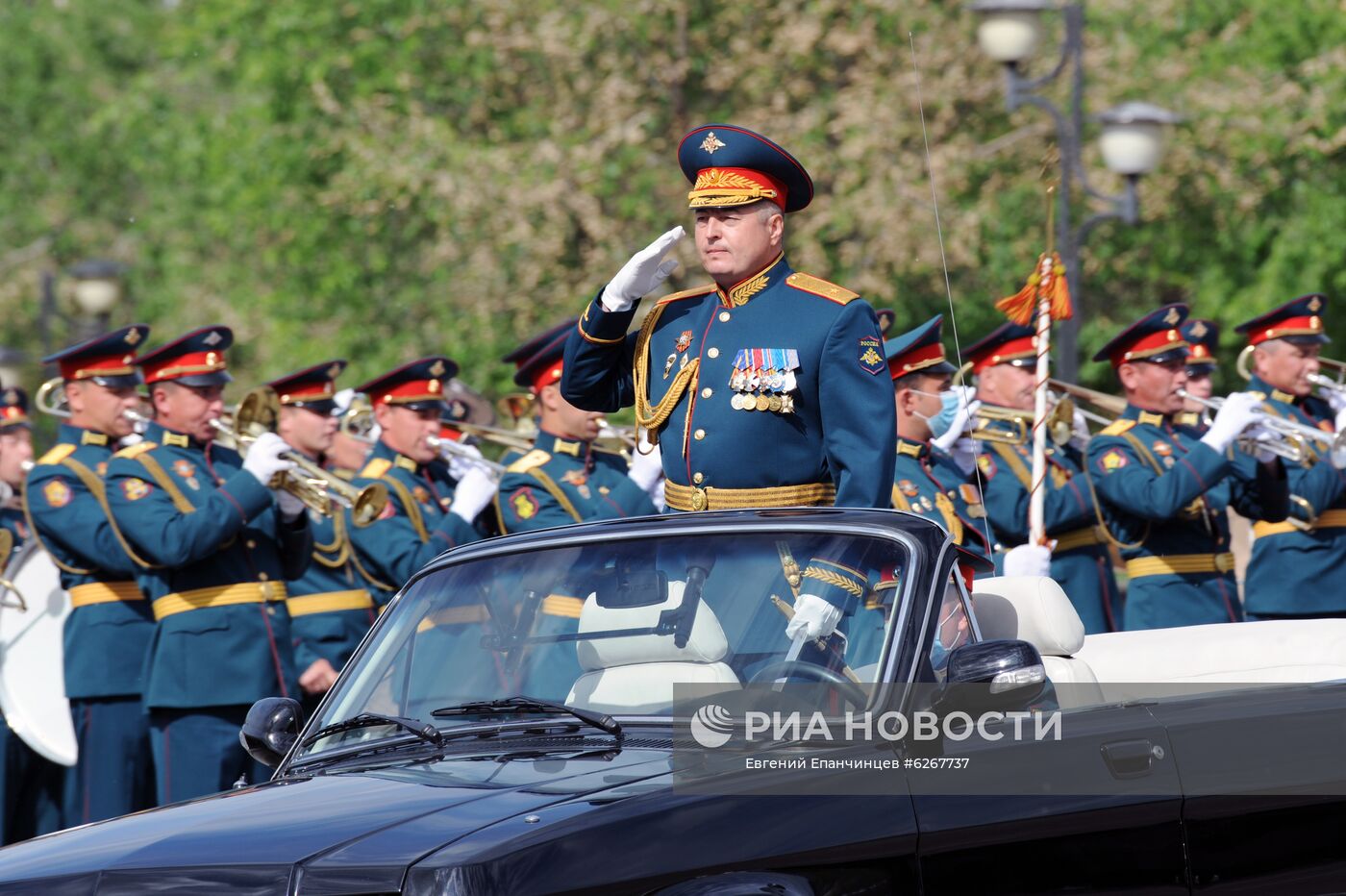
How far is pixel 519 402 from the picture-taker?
44.1 feet

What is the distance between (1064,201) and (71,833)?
11.6m

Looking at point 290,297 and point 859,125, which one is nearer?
point 859,125

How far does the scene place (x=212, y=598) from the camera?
8.95 meters

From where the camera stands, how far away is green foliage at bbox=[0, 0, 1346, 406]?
2052cm

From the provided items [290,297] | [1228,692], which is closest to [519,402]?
[1228,692]

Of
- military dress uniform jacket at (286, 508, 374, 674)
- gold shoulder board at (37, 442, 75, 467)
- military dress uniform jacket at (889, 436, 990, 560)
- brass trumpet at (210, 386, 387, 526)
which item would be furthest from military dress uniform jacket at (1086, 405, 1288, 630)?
gold shoulder board at (37, 442, 75, 467)

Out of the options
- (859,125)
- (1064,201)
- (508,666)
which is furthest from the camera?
(859,125)

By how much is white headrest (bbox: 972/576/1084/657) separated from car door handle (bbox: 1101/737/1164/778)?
3.18 ft

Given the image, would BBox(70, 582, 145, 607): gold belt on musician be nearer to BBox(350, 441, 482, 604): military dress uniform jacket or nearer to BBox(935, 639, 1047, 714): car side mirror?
BBox(350, 441, 482, 604): military dress uniform jacket

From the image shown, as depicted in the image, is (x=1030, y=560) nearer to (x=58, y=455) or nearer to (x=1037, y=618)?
(x=1037, y=618)

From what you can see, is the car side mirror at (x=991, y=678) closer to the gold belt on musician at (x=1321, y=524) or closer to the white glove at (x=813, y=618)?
the white glove at (x=813, y=618)

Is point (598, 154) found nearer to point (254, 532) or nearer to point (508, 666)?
point (254, 532)

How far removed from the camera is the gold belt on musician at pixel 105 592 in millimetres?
9430

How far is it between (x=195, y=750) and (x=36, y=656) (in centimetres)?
191
